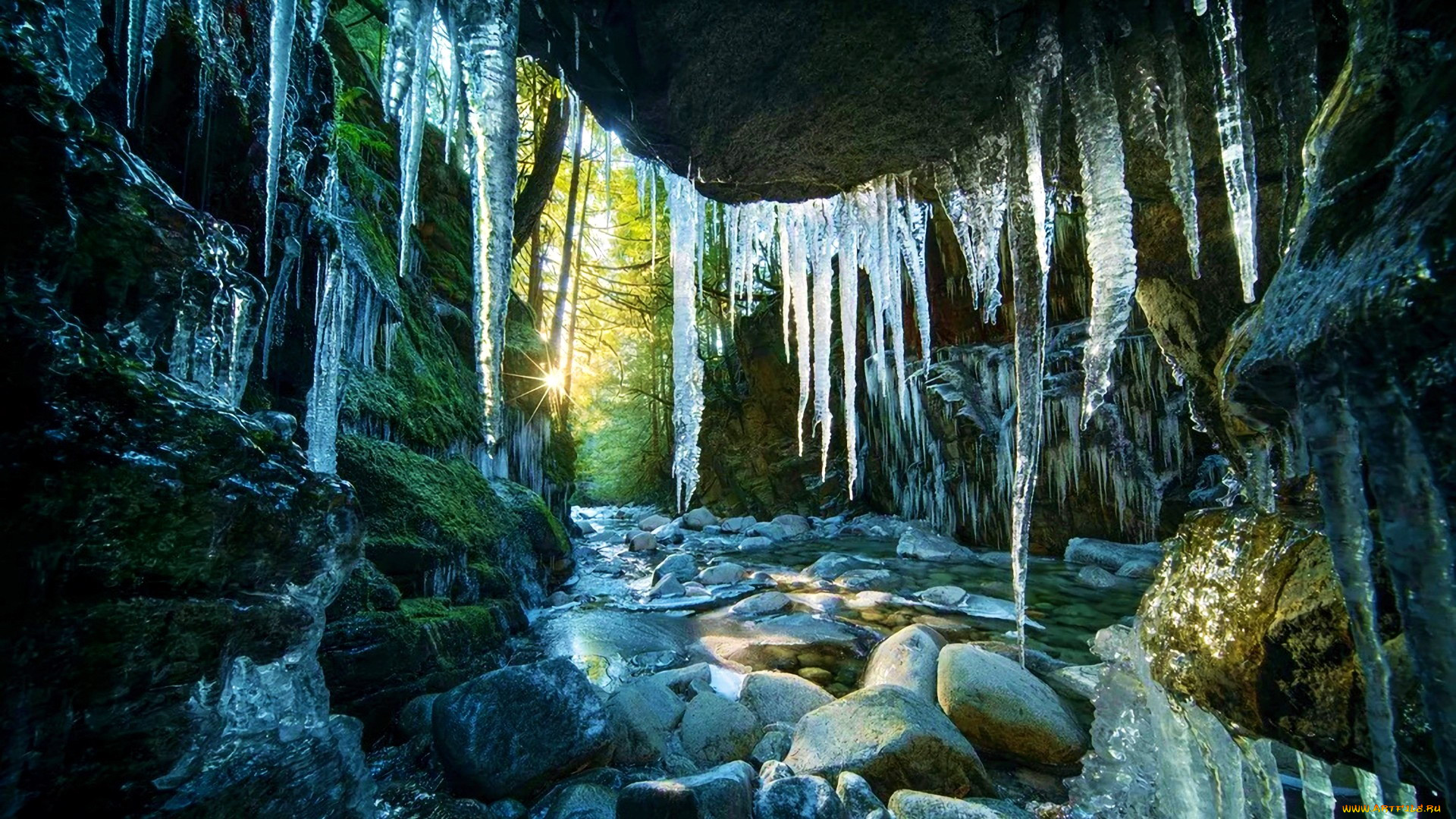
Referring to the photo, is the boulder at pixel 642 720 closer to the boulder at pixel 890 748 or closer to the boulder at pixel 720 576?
the boulder at pixel 890 748

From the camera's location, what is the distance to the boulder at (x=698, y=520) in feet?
50.4

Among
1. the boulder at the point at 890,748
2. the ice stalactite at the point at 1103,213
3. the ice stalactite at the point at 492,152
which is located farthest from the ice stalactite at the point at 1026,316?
the ice stalactite at the point at 492,152

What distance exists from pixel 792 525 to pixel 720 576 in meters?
5.76

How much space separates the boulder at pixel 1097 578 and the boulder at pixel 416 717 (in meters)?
7.81

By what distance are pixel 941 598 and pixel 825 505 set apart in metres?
8.48

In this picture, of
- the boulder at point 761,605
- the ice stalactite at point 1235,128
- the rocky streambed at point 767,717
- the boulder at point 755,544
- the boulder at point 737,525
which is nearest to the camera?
the ice stalactite at point 1235,128

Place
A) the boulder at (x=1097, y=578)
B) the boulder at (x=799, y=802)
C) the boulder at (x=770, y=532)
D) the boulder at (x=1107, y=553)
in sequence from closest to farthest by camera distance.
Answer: the boulder at (x=799, y=802) → the boulder at (x=1097, y=578) → the boulder at (x=1107, y=553) → the boulder at (x=770, y=532)

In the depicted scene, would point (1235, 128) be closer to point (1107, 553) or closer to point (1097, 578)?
point (1097, 578)

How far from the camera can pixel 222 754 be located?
151cm

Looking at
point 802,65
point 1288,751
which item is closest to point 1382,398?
point 802,65

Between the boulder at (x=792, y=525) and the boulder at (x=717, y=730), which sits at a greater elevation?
the boulder at (x=792, y=525)

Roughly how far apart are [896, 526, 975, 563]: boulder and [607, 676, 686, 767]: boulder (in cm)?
722

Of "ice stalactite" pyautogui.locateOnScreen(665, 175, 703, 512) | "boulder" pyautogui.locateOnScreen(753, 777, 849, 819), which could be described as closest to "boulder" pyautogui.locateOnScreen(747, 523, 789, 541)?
"ice stalactite" pyautogui.locateOnScreen(665, 175, 703, 512)

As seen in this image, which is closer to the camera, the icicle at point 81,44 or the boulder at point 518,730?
the icicle at point 81,44
